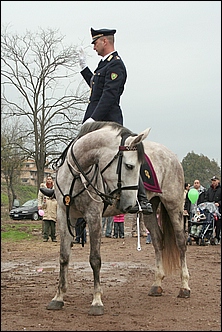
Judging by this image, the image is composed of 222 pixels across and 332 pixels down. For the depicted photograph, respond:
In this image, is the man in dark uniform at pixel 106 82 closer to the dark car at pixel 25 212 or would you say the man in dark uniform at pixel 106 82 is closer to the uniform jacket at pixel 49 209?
the uniform jacket at pixel 49 209

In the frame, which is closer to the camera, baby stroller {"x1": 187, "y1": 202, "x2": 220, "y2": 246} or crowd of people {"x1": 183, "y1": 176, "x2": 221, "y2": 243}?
baby stroller {"x1": 187, "y1": 202, "x2": 220, "y2": 246}

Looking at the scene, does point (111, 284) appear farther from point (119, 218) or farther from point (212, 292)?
point (119, 218)

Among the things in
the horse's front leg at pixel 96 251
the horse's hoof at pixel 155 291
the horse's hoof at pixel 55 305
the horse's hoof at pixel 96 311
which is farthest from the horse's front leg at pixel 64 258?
the horse's hoof at pixel 155 291

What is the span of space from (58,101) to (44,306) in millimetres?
17530

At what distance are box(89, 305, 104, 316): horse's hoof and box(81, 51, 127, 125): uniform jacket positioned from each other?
242cm

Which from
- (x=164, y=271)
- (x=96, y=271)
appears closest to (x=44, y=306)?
(x=96, y=271)

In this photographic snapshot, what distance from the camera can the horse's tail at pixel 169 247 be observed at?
7.80 meters

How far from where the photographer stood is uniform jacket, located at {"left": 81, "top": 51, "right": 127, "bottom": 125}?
691 centimetres

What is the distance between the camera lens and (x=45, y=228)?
16984 millimetres

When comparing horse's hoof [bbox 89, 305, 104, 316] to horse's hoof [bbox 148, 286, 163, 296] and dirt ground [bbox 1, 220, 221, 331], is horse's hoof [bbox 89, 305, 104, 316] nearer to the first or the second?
dirt ground [bbox 1, 220, 221, 331]

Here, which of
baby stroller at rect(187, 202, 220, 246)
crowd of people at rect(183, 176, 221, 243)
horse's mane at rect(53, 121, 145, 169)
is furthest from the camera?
crowd of people at rect(183, 176, 221, 243)

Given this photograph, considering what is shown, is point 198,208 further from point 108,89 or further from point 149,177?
point 108,89

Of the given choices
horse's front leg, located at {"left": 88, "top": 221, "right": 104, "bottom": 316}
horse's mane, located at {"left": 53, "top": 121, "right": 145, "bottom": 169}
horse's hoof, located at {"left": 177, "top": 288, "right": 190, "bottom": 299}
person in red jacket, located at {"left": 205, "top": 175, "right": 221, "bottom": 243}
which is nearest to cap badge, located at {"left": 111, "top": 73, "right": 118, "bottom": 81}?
horse's mane, located at {"left": 53, "top": 121, "right": 145, "bottom": 169}

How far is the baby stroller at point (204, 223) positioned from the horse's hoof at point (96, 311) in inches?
437
